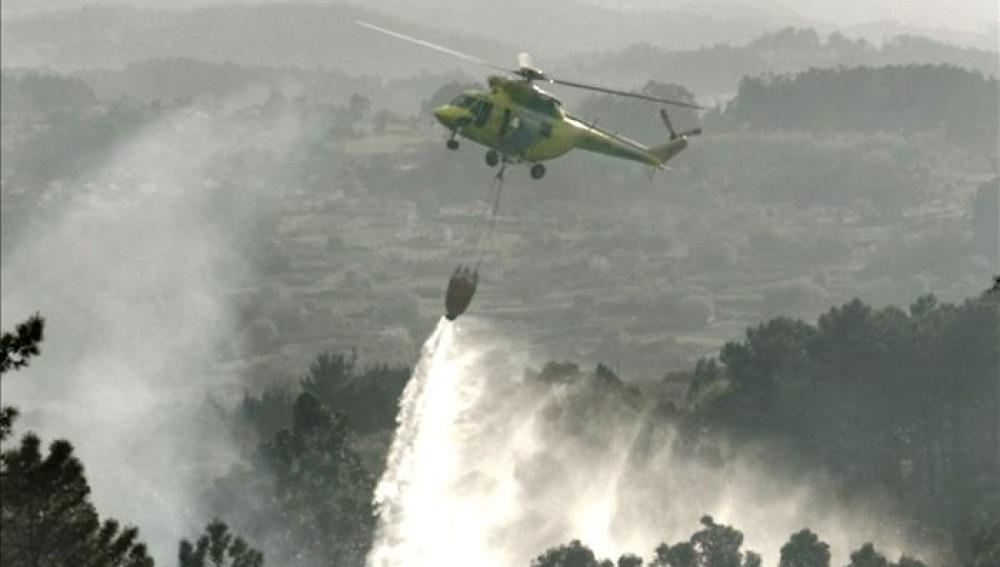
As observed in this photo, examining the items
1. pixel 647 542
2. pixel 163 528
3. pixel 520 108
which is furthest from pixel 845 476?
pixel 520 108

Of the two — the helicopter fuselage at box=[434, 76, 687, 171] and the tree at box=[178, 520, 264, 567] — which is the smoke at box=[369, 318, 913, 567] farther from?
the helicopter fuselage at box=[434, 76, 687, 171]

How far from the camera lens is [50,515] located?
63000mm

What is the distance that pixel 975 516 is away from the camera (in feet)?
504

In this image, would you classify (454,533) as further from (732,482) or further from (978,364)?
(978,364)

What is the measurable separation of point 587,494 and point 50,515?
111 m

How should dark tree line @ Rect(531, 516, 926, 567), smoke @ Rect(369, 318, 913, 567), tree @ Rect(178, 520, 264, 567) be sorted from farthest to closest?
1. smoke @ Rect(369, 318, 913, 567)
2. dark tree line @ Rect(531, 516, 926, 567)
3. tree @ Rect(178, 520, 264, 567)

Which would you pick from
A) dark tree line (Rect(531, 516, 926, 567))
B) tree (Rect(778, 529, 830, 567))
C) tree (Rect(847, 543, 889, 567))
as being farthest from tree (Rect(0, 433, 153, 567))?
tree (Rect(778, 529, 830, 567))

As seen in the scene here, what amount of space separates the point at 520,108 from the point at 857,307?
9173 cm

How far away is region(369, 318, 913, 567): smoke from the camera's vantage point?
162 metres

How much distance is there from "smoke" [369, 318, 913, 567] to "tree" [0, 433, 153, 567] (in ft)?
288

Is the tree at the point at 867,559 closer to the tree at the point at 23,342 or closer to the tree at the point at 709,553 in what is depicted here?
the tree at the point at 709,553

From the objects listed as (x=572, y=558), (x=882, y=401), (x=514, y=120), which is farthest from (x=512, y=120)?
(x=882, y=401)

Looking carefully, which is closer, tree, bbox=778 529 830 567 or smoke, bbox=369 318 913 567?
tree, bbox=778 529 830 567

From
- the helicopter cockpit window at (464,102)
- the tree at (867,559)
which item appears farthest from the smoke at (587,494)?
the helicopter cockpit window at (464,102)
